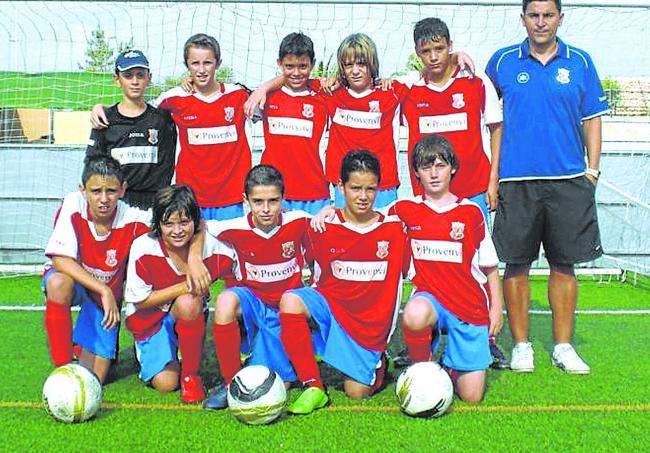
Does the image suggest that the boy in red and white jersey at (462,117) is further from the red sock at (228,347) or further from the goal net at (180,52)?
the goal net at (180,52)

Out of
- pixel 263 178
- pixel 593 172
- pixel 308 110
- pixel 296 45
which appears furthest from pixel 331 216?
pixel 593 172

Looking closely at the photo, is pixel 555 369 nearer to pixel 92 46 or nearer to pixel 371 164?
pixel 371 164

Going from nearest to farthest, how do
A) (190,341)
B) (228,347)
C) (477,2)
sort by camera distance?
1. (228,347)
2. (190,341)
3. (477,2)

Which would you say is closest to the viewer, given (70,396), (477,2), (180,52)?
(70,396)

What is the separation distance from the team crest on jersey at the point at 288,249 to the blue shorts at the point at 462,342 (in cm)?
67

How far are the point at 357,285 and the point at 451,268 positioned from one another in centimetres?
49

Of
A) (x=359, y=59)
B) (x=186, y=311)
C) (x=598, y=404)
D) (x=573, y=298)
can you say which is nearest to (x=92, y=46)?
(x=359, y=59)

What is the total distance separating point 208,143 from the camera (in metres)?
4.49

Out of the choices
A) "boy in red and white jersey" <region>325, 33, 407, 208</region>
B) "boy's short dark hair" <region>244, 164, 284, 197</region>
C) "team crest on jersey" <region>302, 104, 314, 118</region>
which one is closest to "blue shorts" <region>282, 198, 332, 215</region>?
"boy in red and white jersey" <region>325, 33, 407, 208</region>

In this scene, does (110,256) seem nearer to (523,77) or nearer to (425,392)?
(425,392)

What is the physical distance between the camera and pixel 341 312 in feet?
12.6

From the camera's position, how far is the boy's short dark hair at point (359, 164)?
146 inches

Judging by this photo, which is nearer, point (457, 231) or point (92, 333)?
point (457, 231)

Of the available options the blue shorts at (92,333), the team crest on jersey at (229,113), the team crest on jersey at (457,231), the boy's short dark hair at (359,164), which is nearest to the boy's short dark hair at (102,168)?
the blue shorts at (92,333)
